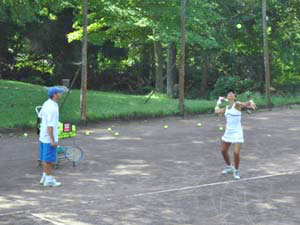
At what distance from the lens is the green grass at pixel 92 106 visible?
71.4 feet

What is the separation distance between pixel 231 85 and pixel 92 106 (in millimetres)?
13232

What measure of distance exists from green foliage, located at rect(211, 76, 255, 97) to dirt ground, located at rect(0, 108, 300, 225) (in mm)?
15585

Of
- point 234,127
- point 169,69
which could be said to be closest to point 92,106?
point 169,69

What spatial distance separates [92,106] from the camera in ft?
80.7

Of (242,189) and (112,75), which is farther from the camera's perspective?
(112,75)

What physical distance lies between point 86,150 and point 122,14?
13.8 m

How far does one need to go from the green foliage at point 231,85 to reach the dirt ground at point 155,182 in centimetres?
1559

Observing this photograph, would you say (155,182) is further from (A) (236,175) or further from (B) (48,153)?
(B) (48,153)

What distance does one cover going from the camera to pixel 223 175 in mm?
13250

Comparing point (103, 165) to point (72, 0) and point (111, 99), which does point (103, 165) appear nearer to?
point (111, 99)

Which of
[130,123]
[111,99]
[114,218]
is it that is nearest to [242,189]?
[114,218]

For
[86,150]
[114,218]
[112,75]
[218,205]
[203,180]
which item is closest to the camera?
[114,218]

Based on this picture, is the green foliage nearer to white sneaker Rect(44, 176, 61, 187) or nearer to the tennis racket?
the tennis racket

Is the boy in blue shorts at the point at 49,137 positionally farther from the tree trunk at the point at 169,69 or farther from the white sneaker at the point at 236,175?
the tree trunk at the point at 169,69
